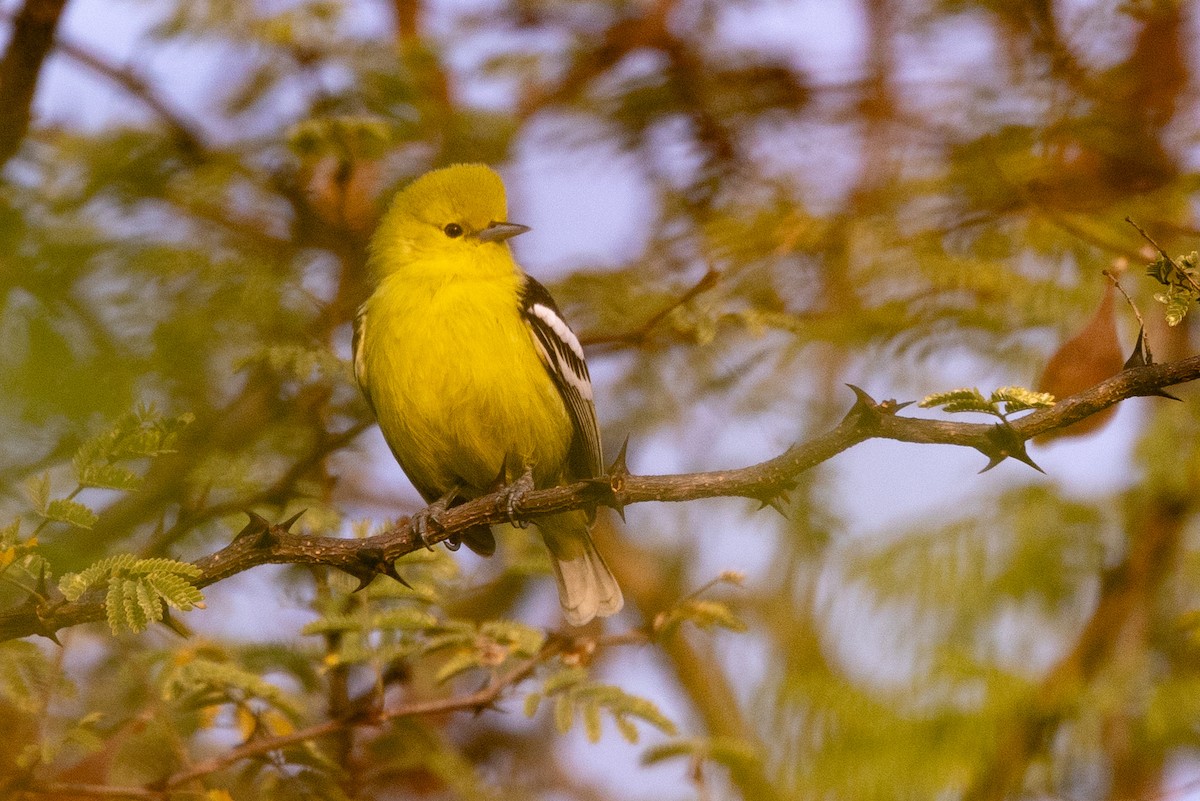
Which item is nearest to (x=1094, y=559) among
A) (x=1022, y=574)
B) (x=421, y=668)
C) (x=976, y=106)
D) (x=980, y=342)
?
(x=1022, y=574)

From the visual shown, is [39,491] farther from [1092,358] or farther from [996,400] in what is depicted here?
[1092,358]

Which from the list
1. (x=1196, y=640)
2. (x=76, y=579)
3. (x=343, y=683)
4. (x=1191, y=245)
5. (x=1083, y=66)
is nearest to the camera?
(x=76, y=579)

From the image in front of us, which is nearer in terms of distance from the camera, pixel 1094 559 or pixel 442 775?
pixel 442 775

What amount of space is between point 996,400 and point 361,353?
271 centimetres

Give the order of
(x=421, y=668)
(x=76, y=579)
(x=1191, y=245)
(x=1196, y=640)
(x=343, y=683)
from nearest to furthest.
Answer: (x=76, y=579), (x=1196, y=640), (x=343, y=683), (x=1191, y=245), (x=421, y=668)

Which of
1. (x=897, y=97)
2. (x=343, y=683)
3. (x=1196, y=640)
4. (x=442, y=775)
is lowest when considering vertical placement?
(x=1196, y=640)

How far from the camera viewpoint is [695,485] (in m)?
2.54

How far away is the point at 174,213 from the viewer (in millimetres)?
4934

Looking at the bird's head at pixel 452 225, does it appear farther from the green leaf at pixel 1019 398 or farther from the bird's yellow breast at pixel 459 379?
the green leaf at pixel 1019 398

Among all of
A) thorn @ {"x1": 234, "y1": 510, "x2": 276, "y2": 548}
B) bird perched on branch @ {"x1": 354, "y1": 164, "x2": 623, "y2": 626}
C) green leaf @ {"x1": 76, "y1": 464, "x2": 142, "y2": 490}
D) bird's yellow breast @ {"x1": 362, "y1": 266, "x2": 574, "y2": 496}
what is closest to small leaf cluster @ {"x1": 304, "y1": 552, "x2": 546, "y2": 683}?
bird perched on branch @ {"x1": 354, "y1": 164, "x2": 623, "y2": 626}

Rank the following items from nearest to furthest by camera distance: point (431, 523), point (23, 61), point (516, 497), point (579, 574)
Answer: point (516, 497), point (431, 523), point (23, 61), point (579, 574)

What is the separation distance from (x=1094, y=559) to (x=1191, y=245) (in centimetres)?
151

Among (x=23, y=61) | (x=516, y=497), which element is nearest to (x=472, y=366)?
(x=516, y=497)

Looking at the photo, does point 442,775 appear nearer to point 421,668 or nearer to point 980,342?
point 421,668
